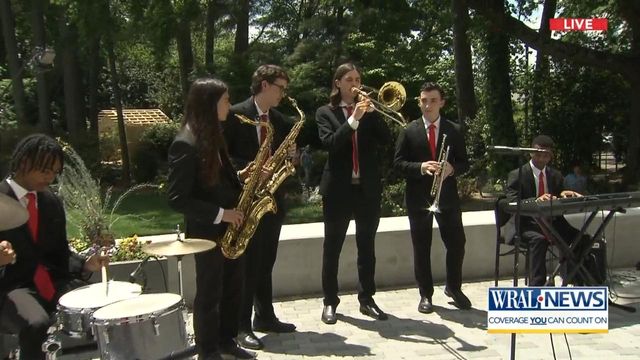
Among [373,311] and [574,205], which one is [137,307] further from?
[574,205]

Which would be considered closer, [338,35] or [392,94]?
[392,94]

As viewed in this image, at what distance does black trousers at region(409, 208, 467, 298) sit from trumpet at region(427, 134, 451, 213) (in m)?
0.19

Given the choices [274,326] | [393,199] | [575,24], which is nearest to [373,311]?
[274,326]

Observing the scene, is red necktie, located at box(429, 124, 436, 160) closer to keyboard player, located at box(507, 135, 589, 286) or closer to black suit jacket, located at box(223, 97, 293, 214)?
keyboard player, located at box(507, 135, 589, 286)

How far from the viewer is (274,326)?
5.25 m

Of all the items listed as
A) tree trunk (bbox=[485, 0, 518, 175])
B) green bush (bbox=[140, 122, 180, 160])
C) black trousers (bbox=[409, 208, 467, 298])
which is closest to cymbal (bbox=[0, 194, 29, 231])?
black trousers (bbox=[409, 208, 467, 298])

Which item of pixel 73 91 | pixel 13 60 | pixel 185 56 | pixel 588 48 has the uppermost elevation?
pixel 13 60

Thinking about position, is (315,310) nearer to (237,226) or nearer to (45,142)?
(237,226)

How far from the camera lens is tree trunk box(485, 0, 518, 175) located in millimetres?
16281

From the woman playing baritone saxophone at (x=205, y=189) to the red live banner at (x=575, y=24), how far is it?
37.1 ft

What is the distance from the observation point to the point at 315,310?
19.1 ft

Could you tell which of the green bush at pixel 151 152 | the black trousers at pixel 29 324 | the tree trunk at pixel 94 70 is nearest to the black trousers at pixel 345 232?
the black trousers at pixel 29 324

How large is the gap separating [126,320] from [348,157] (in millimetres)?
2566

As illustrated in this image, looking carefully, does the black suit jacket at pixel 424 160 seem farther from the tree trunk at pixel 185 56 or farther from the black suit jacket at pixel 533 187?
the tree trunk at pixel 185 56
